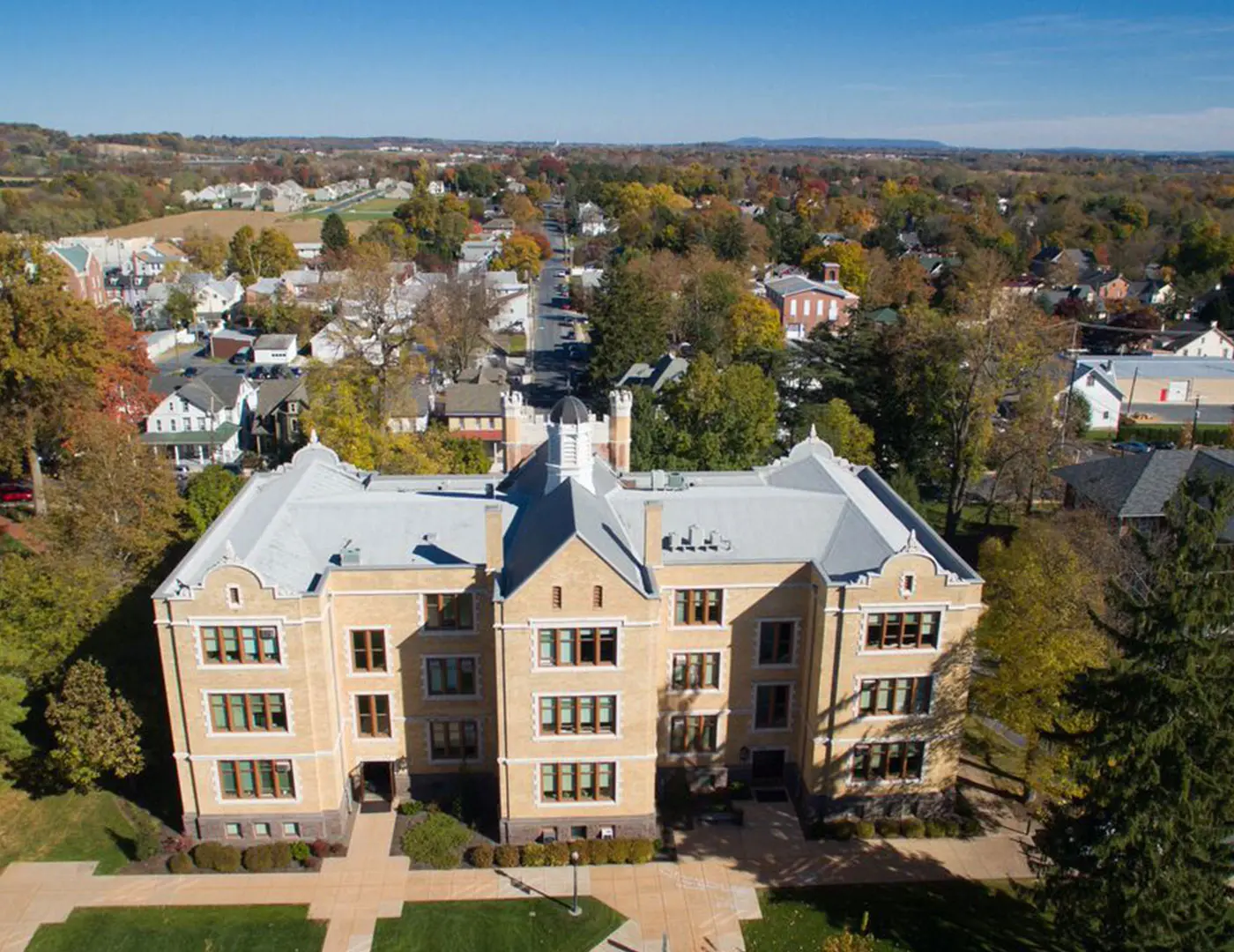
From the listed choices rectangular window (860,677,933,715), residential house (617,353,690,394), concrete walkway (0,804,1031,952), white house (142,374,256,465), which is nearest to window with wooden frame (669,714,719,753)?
concrete walkway (0,804,1031,952)

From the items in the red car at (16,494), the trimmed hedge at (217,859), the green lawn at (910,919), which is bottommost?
the green lawn at (910,919)

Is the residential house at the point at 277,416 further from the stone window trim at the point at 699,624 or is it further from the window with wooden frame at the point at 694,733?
the stone window trim at the point at 699,624

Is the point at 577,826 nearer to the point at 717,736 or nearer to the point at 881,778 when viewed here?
the point at 717,736

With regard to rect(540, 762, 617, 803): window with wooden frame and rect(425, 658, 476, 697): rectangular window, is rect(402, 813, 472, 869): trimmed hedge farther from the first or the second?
rect(425, 658, 476, 697): rectangular window

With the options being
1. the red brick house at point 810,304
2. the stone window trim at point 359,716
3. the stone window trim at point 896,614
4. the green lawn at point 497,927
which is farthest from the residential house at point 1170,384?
the green lawn at point 497,927

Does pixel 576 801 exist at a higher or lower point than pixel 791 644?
lower

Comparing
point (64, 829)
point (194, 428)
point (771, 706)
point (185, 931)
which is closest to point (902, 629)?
point (771, 706)

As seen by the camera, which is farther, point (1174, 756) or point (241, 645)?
point (241, 645)
